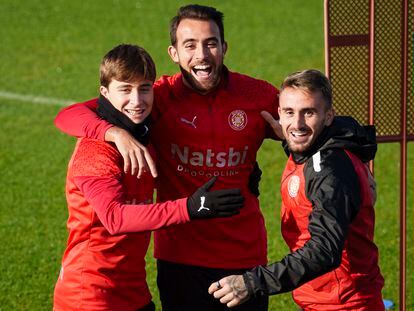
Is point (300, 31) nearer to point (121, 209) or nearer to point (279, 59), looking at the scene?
point (279, 59)

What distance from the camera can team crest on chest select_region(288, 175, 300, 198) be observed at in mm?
5336

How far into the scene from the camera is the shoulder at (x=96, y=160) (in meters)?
5.35

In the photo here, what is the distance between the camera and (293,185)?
5.38 meters

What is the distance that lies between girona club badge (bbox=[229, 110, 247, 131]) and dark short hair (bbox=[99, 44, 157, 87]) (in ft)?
2.07

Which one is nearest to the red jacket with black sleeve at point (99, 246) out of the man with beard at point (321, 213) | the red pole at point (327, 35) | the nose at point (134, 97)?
the nose at point (134, 97)

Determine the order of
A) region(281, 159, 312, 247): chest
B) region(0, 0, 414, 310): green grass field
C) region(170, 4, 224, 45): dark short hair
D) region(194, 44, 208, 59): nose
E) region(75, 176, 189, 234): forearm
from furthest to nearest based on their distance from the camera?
region(0, 0, 414, 310): green grass field, region(170, 4, 224, 45): dark short hair, region(194, 44, 208, 59): nose, region(281, 159, 312, 247): chest, region(75, 176, 189, 234): forearm

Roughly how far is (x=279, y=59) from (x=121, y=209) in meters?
11.7

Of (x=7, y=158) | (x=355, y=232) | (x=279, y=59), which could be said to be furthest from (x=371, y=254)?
(x=279, y=59)

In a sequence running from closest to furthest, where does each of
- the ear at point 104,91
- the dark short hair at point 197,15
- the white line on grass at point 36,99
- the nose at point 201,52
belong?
the ear at point 104,91 → the nose at point 201,52 → the dark short hair at point 197,15 → the white line on grass at point 36,99

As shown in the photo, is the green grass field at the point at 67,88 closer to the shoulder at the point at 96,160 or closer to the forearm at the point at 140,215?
the shoulder at the point at 96,160

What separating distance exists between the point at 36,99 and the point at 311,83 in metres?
10.0

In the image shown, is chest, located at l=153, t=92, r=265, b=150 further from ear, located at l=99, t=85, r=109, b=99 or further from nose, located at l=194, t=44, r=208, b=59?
ear, located at l=99, t=85, r=109, b=99

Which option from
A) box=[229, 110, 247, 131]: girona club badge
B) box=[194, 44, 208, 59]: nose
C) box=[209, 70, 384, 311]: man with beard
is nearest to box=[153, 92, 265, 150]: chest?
box=[229, 110, 247, 131]: girona club badge

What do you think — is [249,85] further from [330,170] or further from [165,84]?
[330,170]
